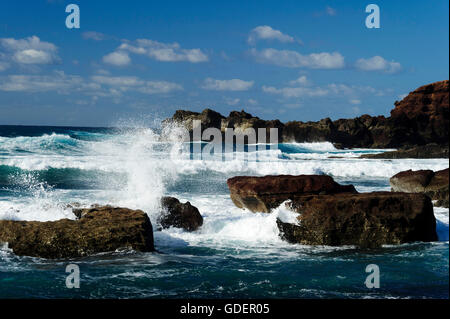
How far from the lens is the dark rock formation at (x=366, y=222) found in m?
8.03

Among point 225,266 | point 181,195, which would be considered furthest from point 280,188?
point 181,195

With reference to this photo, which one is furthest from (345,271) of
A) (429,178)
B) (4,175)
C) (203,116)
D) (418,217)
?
(203,116)

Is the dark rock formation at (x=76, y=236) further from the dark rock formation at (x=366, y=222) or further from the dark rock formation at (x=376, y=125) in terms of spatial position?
the dark rock formation at (x=376, y=125)

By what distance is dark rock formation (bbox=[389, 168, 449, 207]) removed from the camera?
1146 cm

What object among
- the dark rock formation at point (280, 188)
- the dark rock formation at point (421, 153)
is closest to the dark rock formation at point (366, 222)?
the dark rock formation at point (280, 188)

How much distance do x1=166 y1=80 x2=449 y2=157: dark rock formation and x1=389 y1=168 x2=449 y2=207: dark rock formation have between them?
41478 mm

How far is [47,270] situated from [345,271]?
3970mm

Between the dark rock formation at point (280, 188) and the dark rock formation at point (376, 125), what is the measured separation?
45.2 meters

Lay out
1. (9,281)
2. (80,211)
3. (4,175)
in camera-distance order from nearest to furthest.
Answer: (9,281), (80,211), (4,175)

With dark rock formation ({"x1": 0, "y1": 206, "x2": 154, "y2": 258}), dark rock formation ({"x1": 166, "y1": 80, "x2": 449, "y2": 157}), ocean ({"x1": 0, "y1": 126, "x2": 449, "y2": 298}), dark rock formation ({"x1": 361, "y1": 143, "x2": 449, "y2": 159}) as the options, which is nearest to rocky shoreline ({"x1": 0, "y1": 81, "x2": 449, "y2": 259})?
dark rock formation ({"x1": 0, "y1": 206, "x2": 154, "y2": 258})

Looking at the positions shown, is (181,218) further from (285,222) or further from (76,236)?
(76,236)
